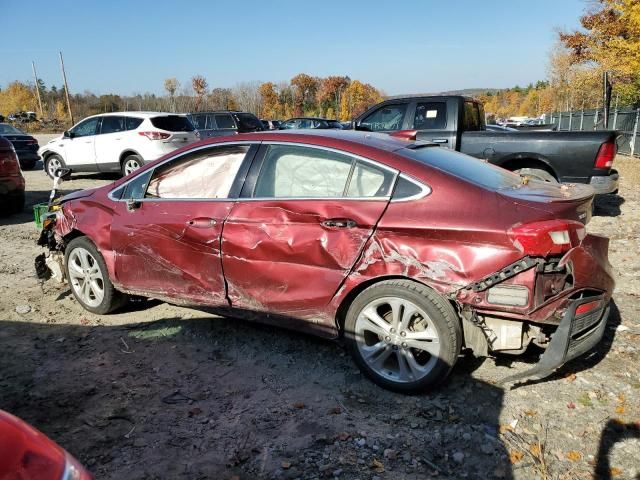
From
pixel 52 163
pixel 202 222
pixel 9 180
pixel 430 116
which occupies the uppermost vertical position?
pixel 430 116

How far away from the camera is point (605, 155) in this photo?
23.6 feet

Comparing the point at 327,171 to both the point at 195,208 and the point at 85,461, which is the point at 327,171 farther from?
the point at 85,461

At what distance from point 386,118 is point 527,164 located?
2.56 m

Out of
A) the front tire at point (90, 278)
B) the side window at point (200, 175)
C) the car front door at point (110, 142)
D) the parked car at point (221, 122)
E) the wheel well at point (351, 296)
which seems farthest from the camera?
the parked car at point (221, 122)

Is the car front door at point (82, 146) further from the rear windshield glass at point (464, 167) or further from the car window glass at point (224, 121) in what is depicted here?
the rear windshield glass at point (464, 167)

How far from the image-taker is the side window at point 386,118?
29.1ft

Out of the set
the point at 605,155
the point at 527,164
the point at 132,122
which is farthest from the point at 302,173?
the point at 132,122

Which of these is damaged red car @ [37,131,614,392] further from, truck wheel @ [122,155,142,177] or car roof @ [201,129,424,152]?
truck wheel @ [122,155,142,177]

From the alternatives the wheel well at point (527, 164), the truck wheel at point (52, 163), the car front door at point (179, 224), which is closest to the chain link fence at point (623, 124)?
the wheel well at point (527, 164)

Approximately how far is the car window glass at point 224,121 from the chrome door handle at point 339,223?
14.2m

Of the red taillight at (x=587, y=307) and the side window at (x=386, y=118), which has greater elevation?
the side window at (x=386, y=118)

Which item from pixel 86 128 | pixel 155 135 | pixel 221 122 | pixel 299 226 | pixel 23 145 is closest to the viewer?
pixel 299 226

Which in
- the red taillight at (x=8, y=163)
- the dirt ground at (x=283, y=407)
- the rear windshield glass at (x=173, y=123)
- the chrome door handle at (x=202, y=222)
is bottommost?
the dirt ground at (x=283, y=407)

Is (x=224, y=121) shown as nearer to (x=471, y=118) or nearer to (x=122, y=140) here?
(x=122, y=140)
